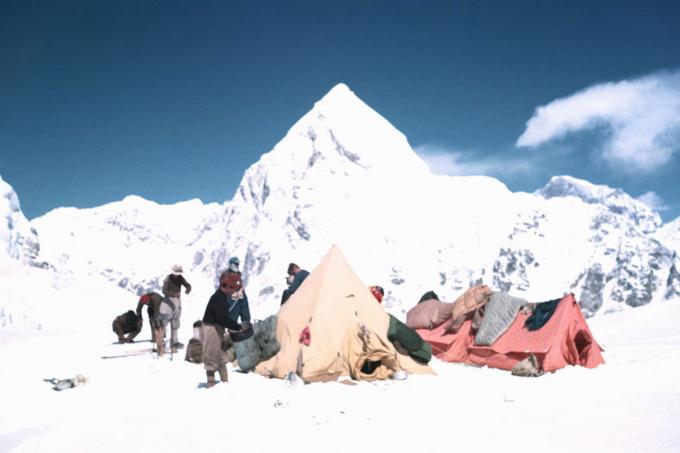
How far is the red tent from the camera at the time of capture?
451 inches

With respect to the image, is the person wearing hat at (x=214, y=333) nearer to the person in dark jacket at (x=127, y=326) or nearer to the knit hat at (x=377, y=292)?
the knit hat at (x=377, y=292)

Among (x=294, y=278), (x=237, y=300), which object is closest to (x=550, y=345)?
(x=294, y=278)

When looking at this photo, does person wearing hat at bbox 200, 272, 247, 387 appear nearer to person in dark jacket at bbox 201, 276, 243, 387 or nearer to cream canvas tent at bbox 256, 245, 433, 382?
person in dark jacket at bbox 201, 276, 243, 387

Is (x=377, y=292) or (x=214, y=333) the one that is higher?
(x=377, y=292)

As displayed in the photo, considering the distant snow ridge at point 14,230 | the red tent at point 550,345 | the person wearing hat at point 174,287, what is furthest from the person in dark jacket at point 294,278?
the distant snow ridge at point 14,230

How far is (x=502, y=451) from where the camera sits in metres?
5.56

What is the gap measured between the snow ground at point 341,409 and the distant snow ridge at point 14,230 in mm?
76358

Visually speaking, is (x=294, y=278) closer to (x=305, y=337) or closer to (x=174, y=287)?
(x=174, y=287)

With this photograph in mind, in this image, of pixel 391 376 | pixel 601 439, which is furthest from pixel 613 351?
pixel 601 439

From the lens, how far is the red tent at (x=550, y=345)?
1146cm

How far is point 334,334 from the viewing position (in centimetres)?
1102

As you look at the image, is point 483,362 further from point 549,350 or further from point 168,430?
point 168,430

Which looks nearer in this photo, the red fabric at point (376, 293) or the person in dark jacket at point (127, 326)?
the red fabric at point (376, 293)

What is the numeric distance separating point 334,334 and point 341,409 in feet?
11.1
